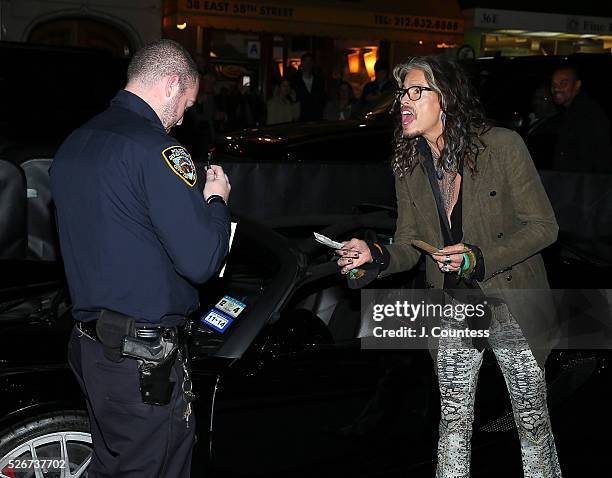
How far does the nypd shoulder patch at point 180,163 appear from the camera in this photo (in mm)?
2707

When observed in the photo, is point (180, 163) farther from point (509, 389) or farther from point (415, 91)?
point (509, 389)

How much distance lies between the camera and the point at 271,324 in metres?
3.58

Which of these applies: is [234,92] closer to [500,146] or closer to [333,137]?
[333,137]

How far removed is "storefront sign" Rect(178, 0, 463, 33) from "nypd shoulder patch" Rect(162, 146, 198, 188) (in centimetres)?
1271

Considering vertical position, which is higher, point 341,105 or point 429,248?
point 341,105

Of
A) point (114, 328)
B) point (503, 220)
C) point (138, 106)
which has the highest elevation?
point (138, 106)

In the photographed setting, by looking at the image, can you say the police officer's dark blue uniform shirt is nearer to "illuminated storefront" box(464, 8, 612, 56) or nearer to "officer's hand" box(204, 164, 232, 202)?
"officer's hand" box(204, 164, 232, 202)

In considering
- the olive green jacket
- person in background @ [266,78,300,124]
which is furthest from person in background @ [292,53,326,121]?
the olive green jacket

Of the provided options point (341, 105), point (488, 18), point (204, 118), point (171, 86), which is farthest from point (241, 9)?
point (171, 86)

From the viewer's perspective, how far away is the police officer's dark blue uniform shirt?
270cm

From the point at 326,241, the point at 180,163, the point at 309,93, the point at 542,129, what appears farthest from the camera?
the point at 309,93

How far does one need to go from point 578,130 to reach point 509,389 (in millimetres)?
4405

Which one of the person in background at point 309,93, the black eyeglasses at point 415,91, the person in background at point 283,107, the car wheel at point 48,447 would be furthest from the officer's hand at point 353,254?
the person in background at point 283,107

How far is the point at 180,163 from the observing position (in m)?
2.73
